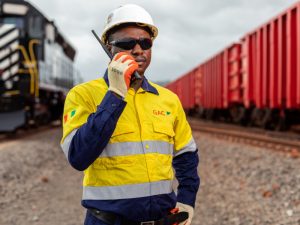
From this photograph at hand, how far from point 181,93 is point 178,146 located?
33.4 metres

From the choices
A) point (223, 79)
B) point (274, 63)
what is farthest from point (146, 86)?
point (223, 79)

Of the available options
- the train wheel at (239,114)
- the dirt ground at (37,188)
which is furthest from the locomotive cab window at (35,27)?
the train wheel at (239,114)

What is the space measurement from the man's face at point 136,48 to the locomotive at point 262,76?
410 inches

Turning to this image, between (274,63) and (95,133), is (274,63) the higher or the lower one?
the higher one

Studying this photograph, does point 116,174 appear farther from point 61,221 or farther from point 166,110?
point 61,221

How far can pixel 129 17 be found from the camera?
7.14ft

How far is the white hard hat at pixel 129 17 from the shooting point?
2.18 m

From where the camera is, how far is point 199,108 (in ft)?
92.8

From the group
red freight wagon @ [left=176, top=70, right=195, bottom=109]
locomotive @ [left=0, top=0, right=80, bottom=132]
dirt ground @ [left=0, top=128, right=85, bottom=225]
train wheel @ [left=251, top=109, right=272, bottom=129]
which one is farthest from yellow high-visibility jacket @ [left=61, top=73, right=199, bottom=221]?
red freight wagon @ [left=176, top=70, right=195, bottom=109]

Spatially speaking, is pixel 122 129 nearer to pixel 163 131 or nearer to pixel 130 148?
pixel 130 148

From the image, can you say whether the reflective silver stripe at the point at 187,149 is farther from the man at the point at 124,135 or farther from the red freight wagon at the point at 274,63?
the red freight wagon at the point at 274,63

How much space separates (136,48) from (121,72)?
215 mm

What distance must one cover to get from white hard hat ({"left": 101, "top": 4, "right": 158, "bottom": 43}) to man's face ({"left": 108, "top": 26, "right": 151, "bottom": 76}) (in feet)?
0.11

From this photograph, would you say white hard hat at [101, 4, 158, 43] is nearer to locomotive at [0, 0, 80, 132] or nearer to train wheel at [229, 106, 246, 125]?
locomotive at [0, 0, 80, 132]
